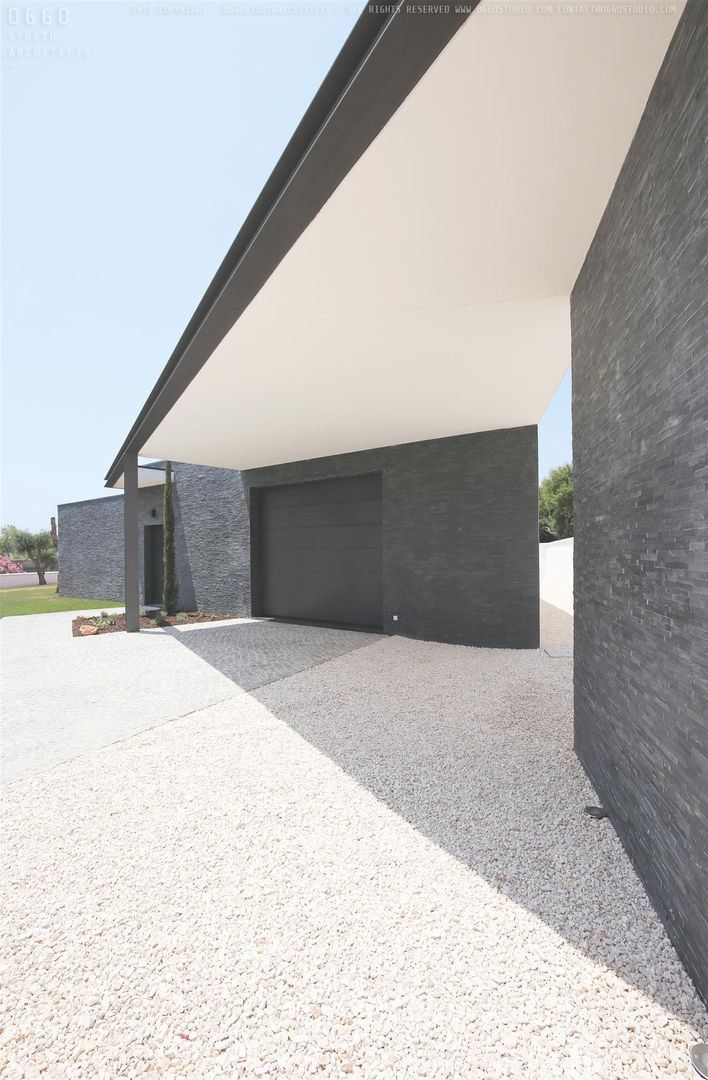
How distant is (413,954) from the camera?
1499 mm

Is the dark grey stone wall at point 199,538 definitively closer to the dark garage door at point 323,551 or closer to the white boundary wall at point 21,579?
the dark garage door at point 323,551

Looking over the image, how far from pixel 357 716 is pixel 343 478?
476 centimetres

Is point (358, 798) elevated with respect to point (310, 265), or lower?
lower

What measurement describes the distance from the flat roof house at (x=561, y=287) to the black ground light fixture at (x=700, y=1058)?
0.60ft

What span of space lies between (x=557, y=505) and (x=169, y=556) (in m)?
22.8

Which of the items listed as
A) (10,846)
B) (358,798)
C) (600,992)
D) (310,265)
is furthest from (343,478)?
(600,992)

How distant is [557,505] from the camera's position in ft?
86.8

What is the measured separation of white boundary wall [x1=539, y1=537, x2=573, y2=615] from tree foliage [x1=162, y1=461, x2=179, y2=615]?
26.5 feet

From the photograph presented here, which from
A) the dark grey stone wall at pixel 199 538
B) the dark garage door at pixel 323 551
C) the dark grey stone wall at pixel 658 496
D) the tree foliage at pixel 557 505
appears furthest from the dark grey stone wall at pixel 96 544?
the tree foliage at pixel 557 505

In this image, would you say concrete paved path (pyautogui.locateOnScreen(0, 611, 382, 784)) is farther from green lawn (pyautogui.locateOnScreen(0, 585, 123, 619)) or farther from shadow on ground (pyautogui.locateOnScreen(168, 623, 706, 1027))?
green lawn (pyautogui.locateOnScreen(0, 585, 123, 619))

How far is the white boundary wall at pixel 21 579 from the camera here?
18.2 metres

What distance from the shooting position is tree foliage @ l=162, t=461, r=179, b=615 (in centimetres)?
975

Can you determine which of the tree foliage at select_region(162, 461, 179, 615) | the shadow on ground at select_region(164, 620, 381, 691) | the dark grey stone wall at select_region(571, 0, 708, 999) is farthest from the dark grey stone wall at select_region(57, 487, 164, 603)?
the dark grey stone wall at select_region(571, 0, 708, 999)

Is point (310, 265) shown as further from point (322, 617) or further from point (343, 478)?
point (322, 617)
